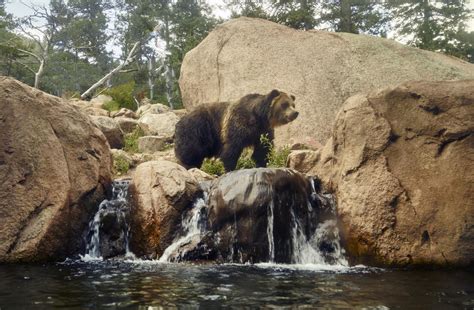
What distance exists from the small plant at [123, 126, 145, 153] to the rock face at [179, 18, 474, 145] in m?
2.20

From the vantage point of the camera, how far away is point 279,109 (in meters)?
11.8

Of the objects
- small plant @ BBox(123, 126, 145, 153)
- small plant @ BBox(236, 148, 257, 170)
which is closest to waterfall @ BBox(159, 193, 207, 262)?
small plant @ BBox(236, 148, 257, 170)

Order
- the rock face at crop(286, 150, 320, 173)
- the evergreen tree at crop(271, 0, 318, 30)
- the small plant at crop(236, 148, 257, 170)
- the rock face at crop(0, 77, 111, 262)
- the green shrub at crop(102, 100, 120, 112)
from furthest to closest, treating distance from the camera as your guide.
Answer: the green shrub at crop(102, 100, 120, 112) < the evergreen tree at crop(271, 0, 318, 30) < the small plant at crop(236, 148, 257, 170) < the rock face at crop(286, 150, 320, 173) < the rock face at crop(0, 77, 111, 262)

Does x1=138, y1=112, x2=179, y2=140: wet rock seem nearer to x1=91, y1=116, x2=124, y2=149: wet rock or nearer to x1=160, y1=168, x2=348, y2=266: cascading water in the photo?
x1=91, y1=116, x2=124, y2=149: wet rock

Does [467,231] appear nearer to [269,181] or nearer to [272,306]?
[269,181]

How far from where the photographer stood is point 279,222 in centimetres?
780

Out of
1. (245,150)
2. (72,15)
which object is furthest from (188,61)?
(72,15)

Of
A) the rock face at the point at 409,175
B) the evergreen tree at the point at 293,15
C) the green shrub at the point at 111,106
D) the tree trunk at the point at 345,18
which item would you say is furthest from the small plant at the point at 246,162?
the tree trunk at the point at 345,18

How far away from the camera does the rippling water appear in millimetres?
4621

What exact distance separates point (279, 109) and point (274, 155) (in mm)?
1305

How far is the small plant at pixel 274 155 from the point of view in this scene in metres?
11.0

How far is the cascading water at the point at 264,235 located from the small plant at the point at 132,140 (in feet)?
23.6

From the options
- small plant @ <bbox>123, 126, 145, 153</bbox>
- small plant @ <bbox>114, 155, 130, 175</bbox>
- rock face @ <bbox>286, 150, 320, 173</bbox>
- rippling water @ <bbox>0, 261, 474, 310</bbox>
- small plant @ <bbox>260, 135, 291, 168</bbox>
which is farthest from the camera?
small plant @ <bbox>123, 126, 145, 153</bbox>

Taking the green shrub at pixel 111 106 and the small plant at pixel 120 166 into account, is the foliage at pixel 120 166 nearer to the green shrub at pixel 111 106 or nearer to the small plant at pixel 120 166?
the small plant at pixel 120 166
